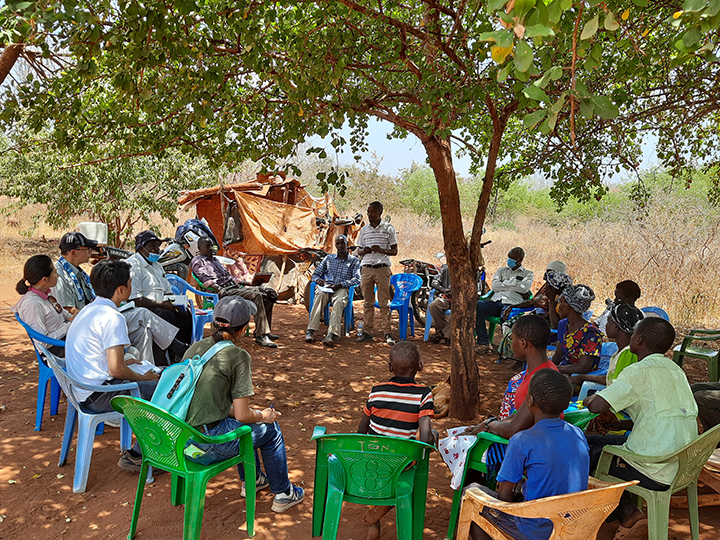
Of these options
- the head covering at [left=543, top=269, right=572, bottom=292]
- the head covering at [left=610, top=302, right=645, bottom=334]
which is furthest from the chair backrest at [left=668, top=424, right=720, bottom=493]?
the head covering at [left=543, top=269, right=572, bottom=292]

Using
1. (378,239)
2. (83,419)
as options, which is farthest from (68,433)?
(378,239)

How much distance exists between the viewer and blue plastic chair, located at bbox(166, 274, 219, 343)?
5.73m

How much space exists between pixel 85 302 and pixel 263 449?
3.03m

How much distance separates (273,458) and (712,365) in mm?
4461

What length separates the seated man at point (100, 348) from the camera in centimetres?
336

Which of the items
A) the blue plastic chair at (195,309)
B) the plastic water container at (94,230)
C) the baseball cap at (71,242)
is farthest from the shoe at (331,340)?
the plastic water container at (94,230)

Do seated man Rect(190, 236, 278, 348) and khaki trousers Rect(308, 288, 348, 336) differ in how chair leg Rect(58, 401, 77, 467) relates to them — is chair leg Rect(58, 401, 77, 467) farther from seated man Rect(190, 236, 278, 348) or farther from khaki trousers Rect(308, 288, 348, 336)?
khaki trousers Rect(308, 288, 348, 336)

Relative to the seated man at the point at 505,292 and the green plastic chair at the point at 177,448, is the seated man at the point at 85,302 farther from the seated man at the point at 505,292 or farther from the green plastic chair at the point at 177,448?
the seated man at the point at 505,292

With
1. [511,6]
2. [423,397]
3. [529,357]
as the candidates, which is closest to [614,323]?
[529,357]

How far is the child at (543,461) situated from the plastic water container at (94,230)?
9.41 m

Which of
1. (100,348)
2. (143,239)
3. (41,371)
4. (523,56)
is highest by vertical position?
(523,56)

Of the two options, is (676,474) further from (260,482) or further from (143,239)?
(143,239)

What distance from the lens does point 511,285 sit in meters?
7.30

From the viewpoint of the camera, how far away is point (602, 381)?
153 inches
